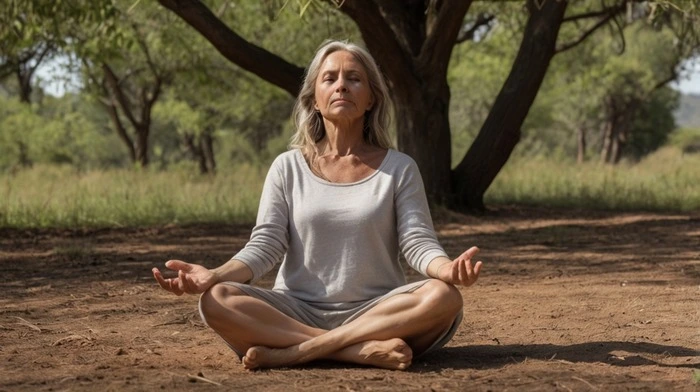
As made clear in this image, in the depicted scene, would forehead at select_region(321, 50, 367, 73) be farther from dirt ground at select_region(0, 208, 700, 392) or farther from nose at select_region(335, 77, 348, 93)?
dirt ground at select_region(0, 208, 700, 392)

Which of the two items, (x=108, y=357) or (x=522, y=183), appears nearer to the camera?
(x=108, y=357)

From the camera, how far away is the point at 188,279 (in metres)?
3.82

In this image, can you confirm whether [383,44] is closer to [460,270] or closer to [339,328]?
[339,328]

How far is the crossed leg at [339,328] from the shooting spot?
12.9ft

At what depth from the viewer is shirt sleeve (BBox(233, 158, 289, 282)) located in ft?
13.6

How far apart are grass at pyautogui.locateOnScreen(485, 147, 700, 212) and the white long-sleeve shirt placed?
969 cm

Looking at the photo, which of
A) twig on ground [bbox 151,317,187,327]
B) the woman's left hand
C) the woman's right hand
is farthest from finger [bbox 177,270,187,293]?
twig on ground [bbox 151,317,187,327]

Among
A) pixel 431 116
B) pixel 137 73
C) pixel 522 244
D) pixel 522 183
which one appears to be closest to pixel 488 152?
pixel 431 116

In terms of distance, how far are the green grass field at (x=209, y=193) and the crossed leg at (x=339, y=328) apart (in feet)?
25.3

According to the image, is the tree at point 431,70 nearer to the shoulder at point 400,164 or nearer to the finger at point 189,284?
the shoulder at point 400,164

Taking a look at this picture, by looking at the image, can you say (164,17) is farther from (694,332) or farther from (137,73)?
(694,332)

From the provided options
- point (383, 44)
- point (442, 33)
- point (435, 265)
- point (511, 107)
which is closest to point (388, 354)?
point (435, 265)

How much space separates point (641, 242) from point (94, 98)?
16040 millimetres

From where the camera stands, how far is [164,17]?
675 inches
